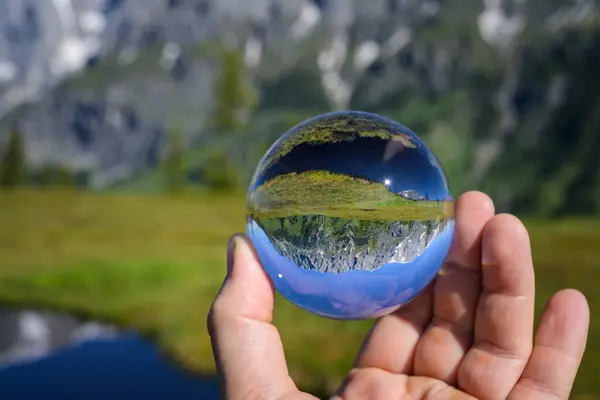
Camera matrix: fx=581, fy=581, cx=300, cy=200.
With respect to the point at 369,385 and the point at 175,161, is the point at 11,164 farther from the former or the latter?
the point at 369,385

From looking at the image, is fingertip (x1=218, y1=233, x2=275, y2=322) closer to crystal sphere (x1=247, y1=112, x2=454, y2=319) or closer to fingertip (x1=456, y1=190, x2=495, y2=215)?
crystal sphere (x1=247, y1=112, x2=454, y2=319)

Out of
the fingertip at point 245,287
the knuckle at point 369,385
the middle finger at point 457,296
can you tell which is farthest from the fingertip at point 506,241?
the fingertip at point 245,287

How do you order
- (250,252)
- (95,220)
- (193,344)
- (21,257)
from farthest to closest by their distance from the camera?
(95,220), (21,257), (193,344), (250,252)

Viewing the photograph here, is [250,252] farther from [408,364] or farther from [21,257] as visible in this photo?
[21,257]

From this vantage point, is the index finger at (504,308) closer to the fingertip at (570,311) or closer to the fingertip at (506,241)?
the fingertip at (506,241)

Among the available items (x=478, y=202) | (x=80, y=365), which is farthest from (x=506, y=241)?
(x=80, y=365)

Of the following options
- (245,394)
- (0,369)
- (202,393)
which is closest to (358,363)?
(245,394)
